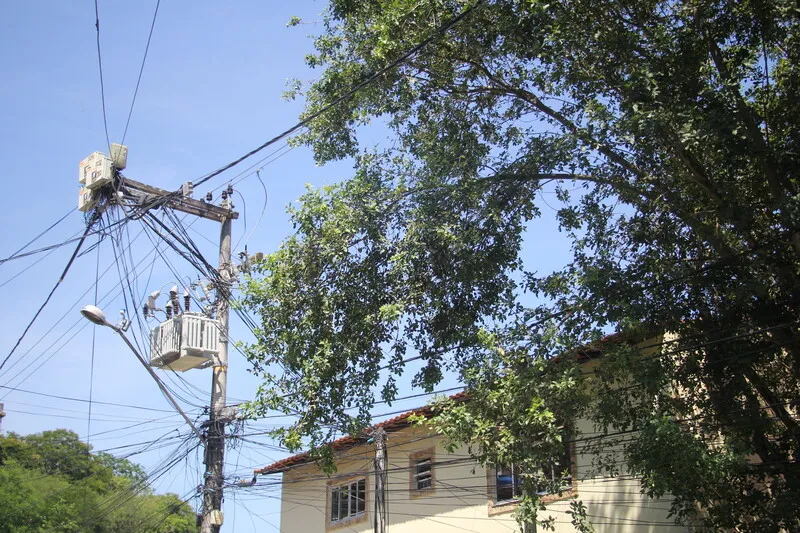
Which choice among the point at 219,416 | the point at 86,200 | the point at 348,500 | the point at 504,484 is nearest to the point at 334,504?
the point at 348,500

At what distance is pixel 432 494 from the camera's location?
1703cm

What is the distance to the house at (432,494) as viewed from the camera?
13305mm

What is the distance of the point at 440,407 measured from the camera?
1055 cm

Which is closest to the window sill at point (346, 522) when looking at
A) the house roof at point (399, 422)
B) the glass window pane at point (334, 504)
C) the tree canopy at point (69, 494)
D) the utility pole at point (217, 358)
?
the glass window pane at point (334, 504)

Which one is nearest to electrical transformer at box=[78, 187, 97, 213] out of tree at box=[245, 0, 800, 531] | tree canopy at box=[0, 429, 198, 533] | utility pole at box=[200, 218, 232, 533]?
utility pole at box=[200, 218, 232, 533]

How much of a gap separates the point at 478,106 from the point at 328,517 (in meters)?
11.4

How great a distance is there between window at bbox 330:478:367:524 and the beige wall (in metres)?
0.22

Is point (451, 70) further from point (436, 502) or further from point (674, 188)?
point (436, 502)

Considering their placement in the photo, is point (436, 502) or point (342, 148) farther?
point (436, 502)

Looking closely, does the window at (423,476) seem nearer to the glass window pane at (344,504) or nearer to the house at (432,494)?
the house at (432,494)

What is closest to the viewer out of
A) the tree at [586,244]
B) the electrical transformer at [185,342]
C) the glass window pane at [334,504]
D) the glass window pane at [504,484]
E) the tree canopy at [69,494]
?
the tree at [586,244]

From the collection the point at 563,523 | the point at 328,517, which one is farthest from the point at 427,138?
the point at 328,517

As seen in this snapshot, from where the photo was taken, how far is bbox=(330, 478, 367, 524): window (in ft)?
62.7

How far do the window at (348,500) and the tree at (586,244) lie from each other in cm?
843
